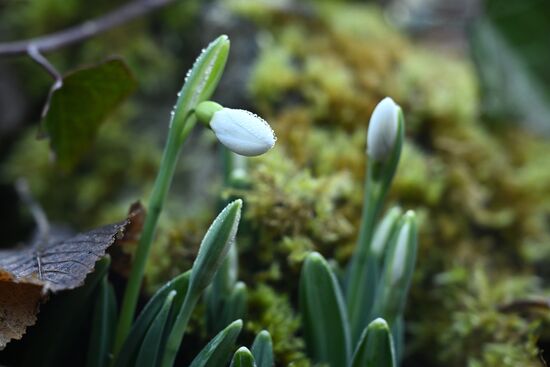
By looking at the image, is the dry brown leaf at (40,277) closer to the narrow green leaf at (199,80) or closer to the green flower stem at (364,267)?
the narrow green leaf at (199,80)

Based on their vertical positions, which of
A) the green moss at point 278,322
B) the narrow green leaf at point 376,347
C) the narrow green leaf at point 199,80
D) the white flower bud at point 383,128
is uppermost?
the narrow green leaf at point 199,80

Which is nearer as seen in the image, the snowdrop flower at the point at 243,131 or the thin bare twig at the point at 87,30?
the snowdrop flower at the point at 243,131

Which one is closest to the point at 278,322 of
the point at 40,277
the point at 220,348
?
the point at 220,348

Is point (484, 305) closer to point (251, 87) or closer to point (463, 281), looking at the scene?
point (463, 281)

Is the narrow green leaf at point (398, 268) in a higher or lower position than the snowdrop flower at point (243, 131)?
lower

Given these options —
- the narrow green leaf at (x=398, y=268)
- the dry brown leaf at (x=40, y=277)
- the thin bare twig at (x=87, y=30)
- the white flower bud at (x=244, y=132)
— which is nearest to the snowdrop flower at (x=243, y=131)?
the white flower bud at (x=244, y=132)

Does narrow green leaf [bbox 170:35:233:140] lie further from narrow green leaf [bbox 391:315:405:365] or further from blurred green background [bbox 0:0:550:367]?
narrow green leaf [bbox 391:315:405:365]
